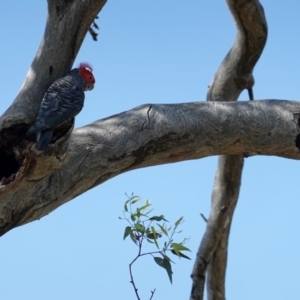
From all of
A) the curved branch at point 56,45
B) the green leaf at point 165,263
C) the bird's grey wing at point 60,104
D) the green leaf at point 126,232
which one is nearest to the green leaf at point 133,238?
the green leaf at point 126,232

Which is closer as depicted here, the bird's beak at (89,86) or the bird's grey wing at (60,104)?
the bird's grey wing at (60,104)

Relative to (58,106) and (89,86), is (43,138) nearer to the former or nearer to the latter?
(58,106)

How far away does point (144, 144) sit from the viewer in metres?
3.72

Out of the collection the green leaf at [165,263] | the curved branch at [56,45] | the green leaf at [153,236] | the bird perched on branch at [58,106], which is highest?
the curved branch at [56,45]

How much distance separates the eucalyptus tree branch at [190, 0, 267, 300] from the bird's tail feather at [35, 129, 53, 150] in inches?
75.5

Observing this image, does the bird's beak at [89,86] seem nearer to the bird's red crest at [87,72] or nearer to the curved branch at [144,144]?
the bird's red crest at [87,72]

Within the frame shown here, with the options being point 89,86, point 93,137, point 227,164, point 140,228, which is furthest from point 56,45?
point 227,164

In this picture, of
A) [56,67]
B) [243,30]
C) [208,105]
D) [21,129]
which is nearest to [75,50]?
[56,67]

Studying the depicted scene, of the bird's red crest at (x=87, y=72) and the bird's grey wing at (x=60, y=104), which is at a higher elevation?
the bird's red crest at (x=87, y=72)

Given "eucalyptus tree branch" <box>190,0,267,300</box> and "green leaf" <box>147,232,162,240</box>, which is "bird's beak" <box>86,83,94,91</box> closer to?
"green leaf" <box>147,232,162,240</box>

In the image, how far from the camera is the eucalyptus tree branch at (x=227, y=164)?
16.0 feet

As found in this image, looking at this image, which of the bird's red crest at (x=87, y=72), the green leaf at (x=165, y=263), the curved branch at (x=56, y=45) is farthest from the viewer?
the bird's red crest at (x=87, y=72)

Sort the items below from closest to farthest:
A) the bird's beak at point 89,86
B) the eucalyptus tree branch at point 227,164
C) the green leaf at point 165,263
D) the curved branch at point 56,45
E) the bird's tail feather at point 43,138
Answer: the bird's tail feather at point 43,138, the curved branch at point 56,45, the green leaf at point 165,263, the bird's beak at point 89,86, the eucalyptus tree branch at point 227,164

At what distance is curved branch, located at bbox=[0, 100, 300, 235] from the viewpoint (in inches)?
135
